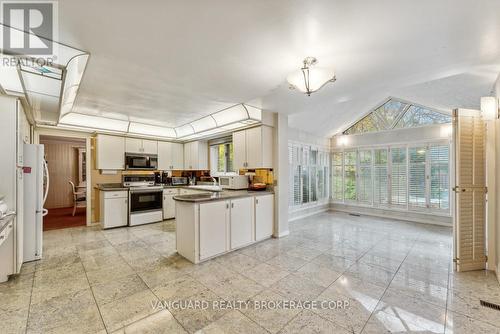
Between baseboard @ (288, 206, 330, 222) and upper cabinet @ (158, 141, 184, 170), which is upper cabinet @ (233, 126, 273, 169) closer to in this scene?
baseboard @ (288, 206, 330, 222)

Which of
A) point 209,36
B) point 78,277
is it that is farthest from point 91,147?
point 209,36

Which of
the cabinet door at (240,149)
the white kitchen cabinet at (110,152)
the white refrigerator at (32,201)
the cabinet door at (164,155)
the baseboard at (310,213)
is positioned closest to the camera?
the white refrigerator at (32,201)

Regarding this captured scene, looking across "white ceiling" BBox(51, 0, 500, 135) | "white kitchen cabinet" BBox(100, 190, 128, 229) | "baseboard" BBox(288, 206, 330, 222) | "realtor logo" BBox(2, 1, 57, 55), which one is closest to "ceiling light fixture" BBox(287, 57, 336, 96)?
"white ceiling" BBox(51, 0, 500, 135)

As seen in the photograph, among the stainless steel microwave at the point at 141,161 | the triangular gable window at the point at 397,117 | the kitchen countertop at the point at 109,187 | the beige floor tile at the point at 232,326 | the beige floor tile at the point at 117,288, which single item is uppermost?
the triangular gable window at the point at 397,117

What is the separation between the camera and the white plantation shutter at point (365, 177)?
6.54m

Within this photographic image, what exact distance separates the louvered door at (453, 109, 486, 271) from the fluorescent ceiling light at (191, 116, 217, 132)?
4.30m

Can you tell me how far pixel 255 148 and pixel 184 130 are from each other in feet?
8.72

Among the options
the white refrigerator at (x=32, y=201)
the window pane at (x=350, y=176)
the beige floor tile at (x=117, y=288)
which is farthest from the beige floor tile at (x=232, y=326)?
Result: the window pane at (x=350, y=176)

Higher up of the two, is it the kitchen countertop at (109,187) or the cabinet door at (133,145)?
the cabinet door at (133,145)

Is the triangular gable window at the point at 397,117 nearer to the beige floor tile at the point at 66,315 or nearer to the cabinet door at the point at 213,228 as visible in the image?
the cabinet door at the point at 213,228

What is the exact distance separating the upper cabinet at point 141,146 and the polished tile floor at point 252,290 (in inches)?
98.2

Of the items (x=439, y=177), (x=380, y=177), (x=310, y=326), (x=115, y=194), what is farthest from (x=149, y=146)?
(x=439, y=177)

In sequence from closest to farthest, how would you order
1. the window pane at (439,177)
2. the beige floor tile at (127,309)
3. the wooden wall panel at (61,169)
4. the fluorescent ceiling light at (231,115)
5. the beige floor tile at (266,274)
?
the beige floor tile at (127,309)
the beige floor tile at (266,274)
the fluorescent ceiling light at (231,115)
the window pane at (439,177)
the wooden wall panel at (61,169)

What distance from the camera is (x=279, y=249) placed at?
365cm
